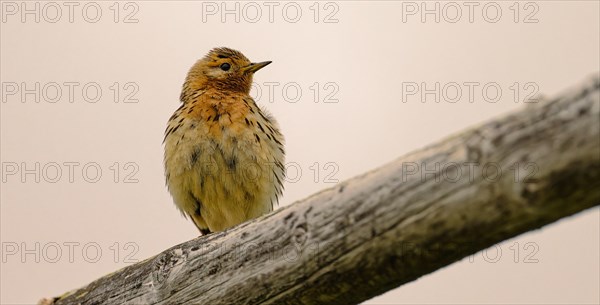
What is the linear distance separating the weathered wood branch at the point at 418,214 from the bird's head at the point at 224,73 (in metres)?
4.51

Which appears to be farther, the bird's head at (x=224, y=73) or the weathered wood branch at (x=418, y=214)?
the bird's head at (x=224, y=73)

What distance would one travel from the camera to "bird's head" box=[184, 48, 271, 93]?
28.2ft

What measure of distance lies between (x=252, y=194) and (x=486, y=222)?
4.60m

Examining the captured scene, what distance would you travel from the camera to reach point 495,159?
9.44ft

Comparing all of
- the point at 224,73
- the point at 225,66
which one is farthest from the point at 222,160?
the point at 225,66

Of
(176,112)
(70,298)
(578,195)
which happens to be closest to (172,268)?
(70,298)

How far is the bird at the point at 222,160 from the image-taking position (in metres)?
7.12

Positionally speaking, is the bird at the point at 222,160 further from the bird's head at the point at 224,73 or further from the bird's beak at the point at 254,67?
the bird's beak at the point at 254,67

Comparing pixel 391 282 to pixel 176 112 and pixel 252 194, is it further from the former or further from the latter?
pixel 176 112

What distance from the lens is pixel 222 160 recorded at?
710 cm

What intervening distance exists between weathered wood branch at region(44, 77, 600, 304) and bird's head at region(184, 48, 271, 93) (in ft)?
14.8

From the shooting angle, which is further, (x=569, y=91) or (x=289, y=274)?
(x=289, y=274)

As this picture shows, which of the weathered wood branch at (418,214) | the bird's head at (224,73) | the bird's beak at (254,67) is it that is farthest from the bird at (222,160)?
the weathered wood branch at (418,214)

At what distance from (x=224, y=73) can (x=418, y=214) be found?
232 inches
